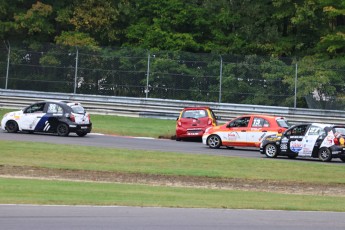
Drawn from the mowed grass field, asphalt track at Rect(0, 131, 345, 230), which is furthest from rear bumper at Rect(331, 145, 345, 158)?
asphalt track at Rect(0, 131, 345, 230)

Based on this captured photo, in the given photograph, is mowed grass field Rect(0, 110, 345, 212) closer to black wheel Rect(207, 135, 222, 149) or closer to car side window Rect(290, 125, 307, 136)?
car side window Rect(290, 125, 307, 136)

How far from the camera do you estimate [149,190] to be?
67.5ft

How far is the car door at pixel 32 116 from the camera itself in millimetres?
35406

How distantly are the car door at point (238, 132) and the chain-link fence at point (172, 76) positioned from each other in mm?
9433

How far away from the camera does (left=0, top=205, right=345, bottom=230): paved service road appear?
1421 cm

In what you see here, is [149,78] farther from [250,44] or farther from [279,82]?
[250,44]

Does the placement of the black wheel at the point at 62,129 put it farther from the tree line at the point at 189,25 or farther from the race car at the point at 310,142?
the tree line at the point at 189,25

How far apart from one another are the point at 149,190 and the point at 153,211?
4.44 metres

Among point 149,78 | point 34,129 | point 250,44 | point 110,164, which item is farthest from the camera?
point 250,44

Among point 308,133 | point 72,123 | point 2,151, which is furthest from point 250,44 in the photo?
point 2,151

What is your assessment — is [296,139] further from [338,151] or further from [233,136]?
[233,136]

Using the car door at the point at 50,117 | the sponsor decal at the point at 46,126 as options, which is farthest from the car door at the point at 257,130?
the sponsor decal at the point at 46,126

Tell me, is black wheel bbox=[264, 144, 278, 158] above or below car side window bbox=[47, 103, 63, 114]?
below

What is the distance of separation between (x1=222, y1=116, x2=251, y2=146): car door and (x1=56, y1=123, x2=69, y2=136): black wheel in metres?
6.64
